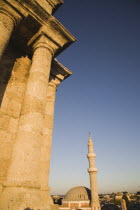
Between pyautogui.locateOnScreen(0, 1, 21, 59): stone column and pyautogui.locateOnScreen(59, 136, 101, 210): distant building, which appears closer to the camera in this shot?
pyautogui.locateOnScreen(0, 1, 21, 59): stone column

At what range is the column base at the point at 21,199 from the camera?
2.95 meters

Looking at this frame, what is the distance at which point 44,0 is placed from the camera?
218 inches

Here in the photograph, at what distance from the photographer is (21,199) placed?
306 centimetres

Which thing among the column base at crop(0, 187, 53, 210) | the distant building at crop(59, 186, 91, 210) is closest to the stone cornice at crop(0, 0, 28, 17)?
the column base at crop(0, 187, 53, 210)

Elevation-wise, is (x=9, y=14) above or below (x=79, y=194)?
above

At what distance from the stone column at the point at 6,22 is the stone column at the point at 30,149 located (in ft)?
3.39

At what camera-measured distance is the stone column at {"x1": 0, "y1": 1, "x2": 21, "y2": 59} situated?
405cm

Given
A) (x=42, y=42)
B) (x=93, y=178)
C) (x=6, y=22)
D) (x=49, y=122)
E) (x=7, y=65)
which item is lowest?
(x=93, y=178)

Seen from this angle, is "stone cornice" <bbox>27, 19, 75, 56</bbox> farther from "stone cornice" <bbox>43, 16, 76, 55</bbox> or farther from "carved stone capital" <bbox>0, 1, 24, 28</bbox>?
"carved stone capital" <bbox>0, 1, 24, 28</bbox>

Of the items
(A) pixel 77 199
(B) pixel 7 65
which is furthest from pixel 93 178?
(B) pixel 7 65

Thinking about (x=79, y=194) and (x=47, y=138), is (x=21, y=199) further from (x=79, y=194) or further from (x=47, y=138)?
(x=79, y=194)

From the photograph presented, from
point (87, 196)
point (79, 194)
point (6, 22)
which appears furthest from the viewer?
point (79, 194)

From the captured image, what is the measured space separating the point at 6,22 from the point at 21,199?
411 cm

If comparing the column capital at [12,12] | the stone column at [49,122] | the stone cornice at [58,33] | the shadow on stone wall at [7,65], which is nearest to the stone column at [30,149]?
the stone cornice at [58,33]
